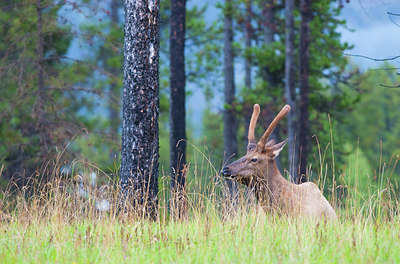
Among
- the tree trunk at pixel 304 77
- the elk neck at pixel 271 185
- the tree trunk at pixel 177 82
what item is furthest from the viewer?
the tree trunk at pixel 304 77

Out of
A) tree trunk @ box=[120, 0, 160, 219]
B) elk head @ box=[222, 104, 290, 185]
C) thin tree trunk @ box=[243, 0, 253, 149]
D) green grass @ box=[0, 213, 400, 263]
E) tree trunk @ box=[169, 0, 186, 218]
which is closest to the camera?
green grass @ box=[0, 213, 400, 263]

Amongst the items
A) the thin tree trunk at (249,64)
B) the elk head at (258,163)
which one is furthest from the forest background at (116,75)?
the elk head at (258,163)

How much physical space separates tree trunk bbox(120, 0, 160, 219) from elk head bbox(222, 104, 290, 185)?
3.86ft

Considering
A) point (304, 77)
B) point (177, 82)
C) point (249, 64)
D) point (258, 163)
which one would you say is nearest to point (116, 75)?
point (249, 64)

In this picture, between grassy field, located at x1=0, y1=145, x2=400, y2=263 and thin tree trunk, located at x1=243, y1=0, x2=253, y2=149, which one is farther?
thin tree trunk, located at x1=243, y1=0, x2=253, y2=149

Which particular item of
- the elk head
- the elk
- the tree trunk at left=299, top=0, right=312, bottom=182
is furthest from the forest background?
the tree trunk at left=299, top=0, right=312, bottom=182

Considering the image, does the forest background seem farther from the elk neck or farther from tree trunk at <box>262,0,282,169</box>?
the elk neck

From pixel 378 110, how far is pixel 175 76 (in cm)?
3794

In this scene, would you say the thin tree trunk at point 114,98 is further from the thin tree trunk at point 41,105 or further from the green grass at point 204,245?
the green grass at point 204,245

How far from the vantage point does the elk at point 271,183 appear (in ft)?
23.0

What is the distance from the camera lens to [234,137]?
824 inches

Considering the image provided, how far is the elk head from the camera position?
7.32 metres

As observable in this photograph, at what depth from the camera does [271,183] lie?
7.37 meters

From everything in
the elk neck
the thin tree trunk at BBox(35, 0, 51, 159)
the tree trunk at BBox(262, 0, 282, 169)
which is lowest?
the elk neck
